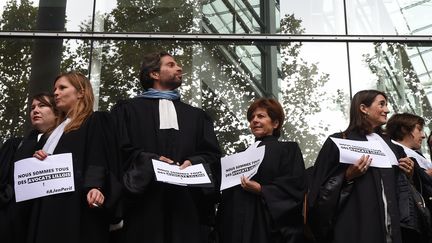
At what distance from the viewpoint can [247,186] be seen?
5.49 meters

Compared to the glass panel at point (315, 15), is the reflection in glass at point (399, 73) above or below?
below

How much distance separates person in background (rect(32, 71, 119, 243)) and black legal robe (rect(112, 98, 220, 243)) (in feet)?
0.51

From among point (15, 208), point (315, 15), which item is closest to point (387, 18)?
point (315, 15)

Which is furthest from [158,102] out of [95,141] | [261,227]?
[261,227]

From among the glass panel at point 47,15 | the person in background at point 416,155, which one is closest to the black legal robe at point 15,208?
the person in background at point 416,155

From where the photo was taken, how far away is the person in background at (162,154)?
5.23 meters

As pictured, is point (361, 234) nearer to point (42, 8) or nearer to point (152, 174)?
point (152, 174)

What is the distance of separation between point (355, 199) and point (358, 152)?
0.33 meters

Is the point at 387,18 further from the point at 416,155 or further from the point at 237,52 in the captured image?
the point at 416,155

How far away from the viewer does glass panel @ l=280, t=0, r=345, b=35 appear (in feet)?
27.2

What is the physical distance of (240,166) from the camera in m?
5.58

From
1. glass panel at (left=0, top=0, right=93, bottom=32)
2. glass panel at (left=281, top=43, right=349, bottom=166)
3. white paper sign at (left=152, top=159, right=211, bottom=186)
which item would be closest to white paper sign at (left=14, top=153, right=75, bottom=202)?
white paper sign at (left=152, top=159, right=211, bottom=186)

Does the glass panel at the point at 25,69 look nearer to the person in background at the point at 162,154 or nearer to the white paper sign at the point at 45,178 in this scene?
the person in background at the point at 162,154

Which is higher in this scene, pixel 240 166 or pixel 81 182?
pixel 240 166
